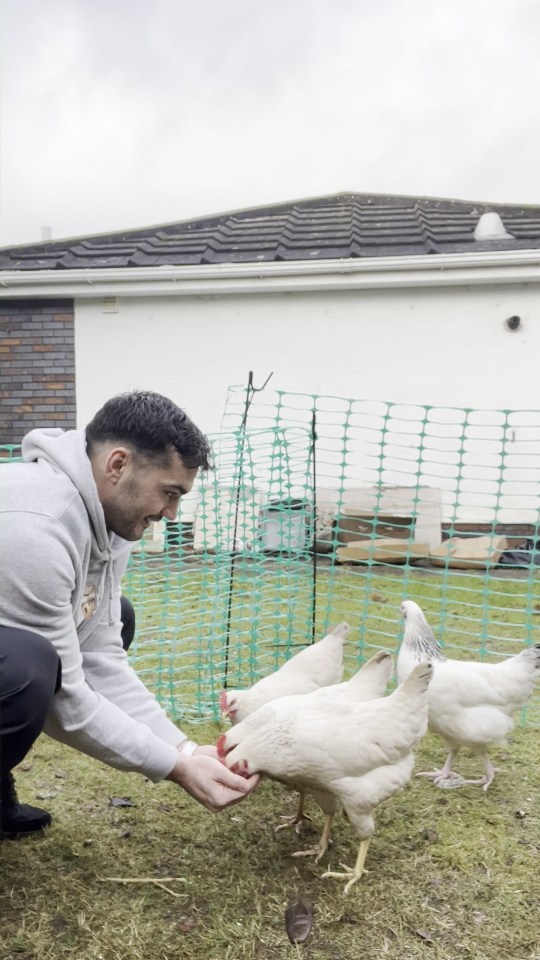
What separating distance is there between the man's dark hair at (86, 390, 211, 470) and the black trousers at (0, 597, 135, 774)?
530 millimetres

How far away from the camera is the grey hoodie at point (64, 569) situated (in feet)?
5.97

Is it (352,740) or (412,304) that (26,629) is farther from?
(412,304)

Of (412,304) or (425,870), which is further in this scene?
(412,304)

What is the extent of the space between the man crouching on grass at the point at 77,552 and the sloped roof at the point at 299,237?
219 inches

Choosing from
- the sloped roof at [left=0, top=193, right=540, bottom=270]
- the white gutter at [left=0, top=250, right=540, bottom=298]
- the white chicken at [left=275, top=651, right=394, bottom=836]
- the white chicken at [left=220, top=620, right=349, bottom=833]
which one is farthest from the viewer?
the sloped roof at [left=0, top=193, right=540, bottom=270]

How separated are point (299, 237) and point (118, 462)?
647cm

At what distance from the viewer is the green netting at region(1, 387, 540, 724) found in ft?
13.4

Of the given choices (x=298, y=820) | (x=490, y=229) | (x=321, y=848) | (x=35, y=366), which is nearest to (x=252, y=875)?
(x=321, y=848)

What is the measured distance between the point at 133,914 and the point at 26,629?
884 mm

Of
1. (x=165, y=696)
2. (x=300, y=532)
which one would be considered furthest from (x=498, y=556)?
(x=165, y=696)

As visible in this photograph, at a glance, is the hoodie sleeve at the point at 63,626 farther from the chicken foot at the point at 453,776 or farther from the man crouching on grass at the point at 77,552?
the chicken foot at the point at 453,776

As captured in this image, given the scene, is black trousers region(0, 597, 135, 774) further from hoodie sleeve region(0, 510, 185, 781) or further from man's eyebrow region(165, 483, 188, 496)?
man's eyebrow region(165, 483, 188, 496)

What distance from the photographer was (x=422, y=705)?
239 cm

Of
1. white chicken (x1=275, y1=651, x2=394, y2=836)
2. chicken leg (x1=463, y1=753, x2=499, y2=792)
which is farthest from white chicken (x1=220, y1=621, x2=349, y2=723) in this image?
chicken leg (x1=463, y1=753, x2=499, y2=792)
